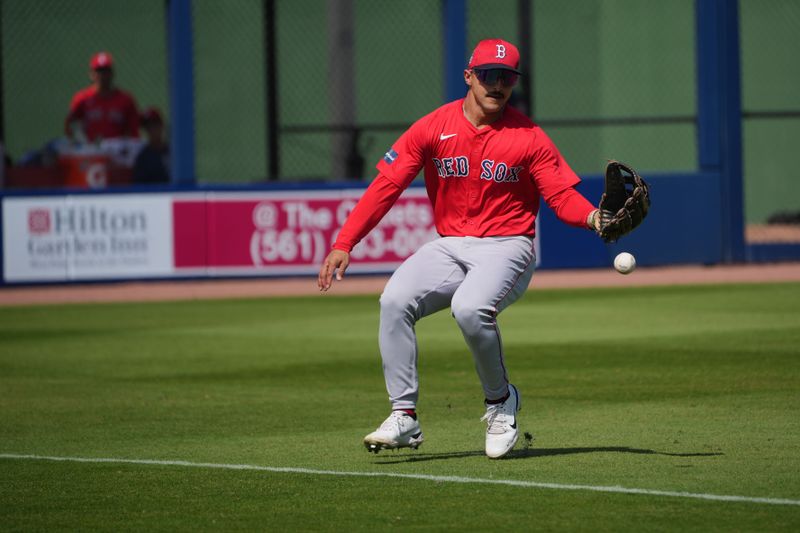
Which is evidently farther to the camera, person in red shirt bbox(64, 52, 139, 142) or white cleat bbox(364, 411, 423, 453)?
person in red shirt bbox(64, 52, 139, 142)

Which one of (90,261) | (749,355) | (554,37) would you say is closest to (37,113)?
(90,261)

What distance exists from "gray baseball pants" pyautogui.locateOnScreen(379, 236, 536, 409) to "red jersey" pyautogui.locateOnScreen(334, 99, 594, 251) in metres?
0.13

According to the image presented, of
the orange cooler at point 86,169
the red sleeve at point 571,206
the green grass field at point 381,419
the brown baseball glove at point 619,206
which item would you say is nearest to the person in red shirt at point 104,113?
the orange cooler at point 86,169

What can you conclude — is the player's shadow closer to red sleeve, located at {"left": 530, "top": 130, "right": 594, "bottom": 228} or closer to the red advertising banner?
red sleeve, located at {"left": 530, "top": 130, "right": 594, "bottom": 228}

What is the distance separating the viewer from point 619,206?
712 cm

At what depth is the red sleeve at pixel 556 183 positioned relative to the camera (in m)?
7.38

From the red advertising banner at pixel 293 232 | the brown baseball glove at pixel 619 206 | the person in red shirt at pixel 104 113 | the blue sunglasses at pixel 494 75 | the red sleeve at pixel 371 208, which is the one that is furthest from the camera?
the person in red shirt at pixel 104 113

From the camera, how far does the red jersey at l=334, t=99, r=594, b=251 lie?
7.52m

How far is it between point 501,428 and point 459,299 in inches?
26.4

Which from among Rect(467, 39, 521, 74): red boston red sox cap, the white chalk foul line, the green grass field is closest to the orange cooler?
the green grass field

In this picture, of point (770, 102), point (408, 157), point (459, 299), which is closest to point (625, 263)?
point (459, 299)

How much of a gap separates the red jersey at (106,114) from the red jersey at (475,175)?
1273 centimetres

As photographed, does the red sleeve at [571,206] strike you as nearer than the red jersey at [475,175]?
Yes

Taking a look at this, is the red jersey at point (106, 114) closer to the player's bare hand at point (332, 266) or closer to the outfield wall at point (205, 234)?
the outfield wall at point (205, 234)
